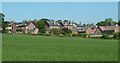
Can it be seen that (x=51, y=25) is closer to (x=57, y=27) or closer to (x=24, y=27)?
(x=57, y=27)

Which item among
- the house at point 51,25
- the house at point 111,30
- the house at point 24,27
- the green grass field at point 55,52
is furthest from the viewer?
the house at point 51,25

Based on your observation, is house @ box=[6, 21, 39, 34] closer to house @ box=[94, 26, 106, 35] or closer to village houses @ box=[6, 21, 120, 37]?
village houses @ box=[6, 21, 120, 37]

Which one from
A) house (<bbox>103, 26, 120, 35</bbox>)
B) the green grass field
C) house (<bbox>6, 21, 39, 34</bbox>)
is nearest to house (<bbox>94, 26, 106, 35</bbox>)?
house (<bbox>103, 26, 120, 35</bbox>)

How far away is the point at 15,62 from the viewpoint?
41.8 ft

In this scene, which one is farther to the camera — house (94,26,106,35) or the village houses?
house (94,26,106,35)

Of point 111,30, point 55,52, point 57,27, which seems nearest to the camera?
point 55,52

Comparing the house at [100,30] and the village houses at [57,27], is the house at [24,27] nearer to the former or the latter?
the village houses at [57,27]

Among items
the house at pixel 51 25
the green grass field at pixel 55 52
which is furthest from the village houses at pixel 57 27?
the green grass field at pixel 55 52

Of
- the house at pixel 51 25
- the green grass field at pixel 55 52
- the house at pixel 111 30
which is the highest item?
the house at pixel 51 25

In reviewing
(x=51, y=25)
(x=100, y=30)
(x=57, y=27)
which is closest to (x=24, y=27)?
(x=51, y=25)

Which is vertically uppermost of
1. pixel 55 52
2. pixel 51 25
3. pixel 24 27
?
pixel 51 25

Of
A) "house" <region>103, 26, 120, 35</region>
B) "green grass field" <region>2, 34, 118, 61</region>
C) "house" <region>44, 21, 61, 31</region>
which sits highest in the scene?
"house" <region>44, 21, 61, 31</region>

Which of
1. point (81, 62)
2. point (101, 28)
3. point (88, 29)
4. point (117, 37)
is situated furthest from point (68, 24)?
point (81, 62)

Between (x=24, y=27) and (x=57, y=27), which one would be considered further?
(x=24, y=27)
